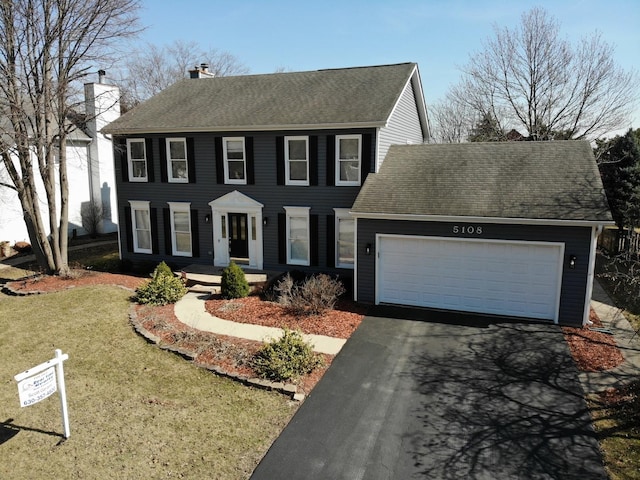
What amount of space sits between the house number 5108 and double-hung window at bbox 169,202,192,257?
1055cm

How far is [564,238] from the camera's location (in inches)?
462

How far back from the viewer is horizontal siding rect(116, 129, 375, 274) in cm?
1579

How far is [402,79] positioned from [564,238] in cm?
870

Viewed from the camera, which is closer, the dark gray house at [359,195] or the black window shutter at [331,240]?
the dark gray house at [359,195]

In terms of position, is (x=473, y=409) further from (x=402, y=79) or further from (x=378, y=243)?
(x=402, y=79)

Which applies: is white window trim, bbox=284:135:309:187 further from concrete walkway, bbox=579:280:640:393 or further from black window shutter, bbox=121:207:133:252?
concrete walkway, bbox=579:280:640:393

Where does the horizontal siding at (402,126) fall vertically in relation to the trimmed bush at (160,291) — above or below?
above

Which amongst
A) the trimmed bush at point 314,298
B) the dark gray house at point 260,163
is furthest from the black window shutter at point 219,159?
the trimmed bush at point 314,298

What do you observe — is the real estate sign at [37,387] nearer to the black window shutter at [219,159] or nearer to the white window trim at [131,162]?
the black window shutter at [219,159]

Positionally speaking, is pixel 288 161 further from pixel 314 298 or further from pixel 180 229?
pixel 314 298

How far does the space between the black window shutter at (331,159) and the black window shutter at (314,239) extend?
146 cm

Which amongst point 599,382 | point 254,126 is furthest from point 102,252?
point 599,382

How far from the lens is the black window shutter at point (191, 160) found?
56.9ft

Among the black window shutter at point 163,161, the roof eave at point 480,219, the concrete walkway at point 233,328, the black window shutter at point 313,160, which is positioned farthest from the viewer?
the black window shutter at point 163,161
